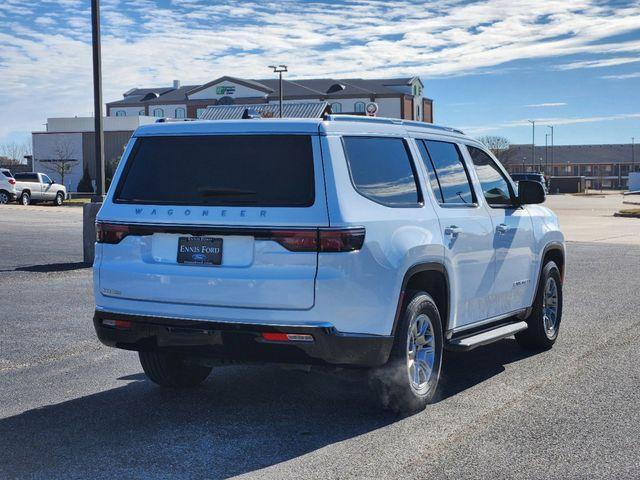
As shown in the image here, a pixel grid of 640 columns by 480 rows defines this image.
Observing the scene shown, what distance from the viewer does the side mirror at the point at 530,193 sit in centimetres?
783

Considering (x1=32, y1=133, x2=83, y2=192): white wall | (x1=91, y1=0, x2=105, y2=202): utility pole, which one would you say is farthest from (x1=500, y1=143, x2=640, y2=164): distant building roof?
(x1=91, y1=0, x2=105, y2=202): utility pole

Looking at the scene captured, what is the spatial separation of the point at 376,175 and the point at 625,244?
60.8 feet

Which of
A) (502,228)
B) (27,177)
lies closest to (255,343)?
(502,228)

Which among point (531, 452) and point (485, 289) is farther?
point (485, 289)

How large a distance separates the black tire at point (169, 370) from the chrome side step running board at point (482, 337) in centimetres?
192

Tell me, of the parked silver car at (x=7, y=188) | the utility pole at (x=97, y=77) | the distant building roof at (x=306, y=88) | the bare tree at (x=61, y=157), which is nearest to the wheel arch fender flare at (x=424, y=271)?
the utility pole at (x=97, y=77)

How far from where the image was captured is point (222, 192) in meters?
5.70

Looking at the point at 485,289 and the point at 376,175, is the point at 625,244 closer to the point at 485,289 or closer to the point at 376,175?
the point at 485,289

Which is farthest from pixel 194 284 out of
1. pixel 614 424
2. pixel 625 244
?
pixel 625 244

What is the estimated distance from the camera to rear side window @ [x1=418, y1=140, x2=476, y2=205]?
21.9 feet

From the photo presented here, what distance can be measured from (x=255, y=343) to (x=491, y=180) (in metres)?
3.09

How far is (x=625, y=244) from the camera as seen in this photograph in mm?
22953

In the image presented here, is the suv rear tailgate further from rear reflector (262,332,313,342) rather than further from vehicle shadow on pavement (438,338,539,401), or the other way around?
vehicle shadow on pavement (438,338,539,401)

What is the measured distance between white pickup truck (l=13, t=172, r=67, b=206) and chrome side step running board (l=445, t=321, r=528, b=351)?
42.5 m
